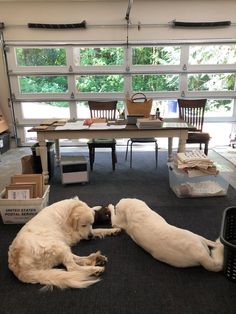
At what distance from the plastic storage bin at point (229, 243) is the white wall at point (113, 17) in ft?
11.9

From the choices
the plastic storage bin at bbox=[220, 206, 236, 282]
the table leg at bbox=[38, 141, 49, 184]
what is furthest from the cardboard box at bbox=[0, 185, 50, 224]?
the plastic storage bin at bbox=[220, 206, 236, 282]

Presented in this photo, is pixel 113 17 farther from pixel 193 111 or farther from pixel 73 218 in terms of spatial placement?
pixel 73 218

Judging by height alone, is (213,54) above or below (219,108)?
above

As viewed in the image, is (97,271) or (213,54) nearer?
(97,271)

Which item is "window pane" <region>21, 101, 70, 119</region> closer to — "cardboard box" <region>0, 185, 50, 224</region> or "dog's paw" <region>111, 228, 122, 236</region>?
"cardboard box" <region>0, 185, 50, 224</region>

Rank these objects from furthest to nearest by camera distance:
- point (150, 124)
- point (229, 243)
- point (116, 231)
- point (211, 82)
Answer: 1. point (211, 82)
2. point (150, 124)
3. point (116, 231)
4. point (229, 243)

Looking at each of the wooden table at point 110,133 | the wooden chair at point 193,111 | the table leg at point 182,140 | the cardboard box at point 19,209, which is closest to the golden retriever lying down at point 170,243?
the cardboard box at point 19,209

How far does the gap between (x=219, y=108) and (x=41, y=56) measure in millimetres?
3460

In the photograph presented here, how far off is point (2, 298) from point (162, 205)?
1621mm

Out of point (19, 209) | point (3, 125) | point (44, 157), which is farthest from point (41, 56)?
point (19, 209)

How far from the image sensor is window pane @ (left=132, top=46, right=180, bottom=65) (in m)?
4.64

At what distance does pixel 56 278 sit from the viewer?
1.54m

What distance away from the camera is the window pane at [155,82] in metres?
4.78

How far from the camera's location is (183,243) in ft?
5.42
